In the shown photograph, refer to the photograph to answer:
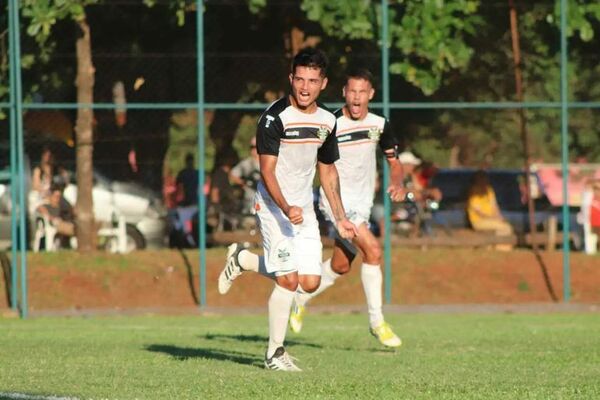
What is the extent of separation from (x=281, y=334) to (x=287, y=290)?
0.31m

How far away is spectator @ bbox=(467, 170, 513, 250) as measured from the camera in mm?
22625

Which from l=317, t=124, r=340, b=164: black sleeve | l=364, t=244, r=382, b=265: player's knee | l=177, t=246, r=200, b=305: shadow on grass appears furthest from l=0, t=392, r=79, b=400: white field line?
l=177, t=246, r=200, b=305: shadow on grass

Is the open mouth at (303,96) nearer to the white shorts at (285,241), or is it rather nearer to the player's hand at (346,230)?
the white shorts at (285,241)

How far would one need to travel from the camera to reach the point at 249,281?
66.4ft

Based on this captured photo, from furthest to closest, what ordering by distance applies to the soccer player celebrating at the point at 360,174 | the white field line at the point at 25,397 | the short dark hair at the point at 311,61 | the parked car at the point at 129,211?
the parked car at the point at 129,211, the soccer player celebrating at the point at 360,174, the short dark hair at the point at 311,61, the white field line at the point at 25,397

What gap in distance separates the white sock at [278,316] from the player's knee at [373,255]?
216cm

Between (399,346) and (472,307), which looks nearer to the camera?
(399,346)

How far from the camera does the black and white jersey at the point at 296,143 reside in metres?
10.5

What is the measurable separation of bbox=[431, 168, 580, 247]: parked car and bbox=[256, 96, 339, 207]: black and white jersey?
11774 millimetres

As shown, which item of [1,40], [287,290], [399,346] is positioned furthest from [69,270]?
[287,290]

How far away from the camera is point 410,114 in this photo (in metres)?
22.4

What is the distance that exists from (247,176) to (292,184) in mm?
11155

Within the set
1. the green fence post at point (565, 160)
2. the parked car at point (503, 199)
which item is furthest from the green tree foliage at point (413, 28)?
the parked car at point (503, 199)

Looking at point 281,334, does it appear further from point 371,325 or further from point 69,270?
point 69,270
